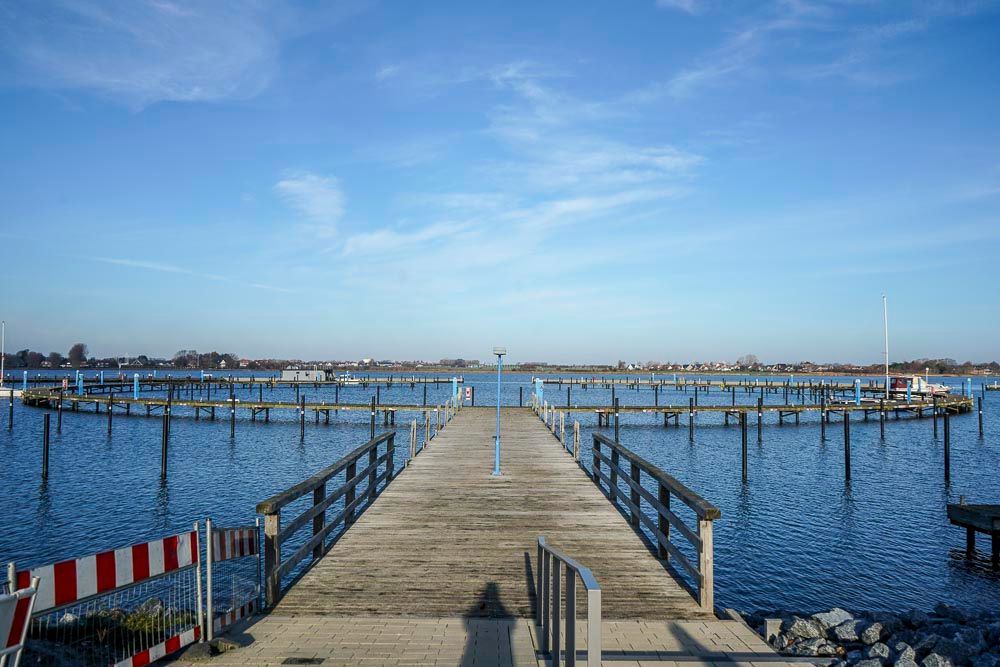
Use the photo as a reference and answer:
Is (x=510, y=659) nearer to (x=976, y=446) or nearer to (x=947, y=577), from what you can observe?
(x=947, y=577)

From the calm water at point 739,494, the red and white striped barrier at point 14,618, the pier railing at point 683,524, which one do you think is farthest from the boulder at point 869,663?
the red and white striped barrier at point 14,618

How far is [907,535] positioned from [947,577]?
3935 millimetres

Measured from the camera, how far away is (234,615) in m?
6.46

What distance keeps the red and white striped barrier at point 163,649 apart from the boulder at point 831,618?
941cm

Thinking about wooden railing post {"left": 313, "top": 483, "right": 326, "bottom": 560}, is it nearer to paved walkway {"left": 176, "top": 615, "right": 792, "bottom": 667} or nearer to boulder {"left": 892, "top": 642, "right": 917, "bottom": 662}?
paved walkway {"left": 176, "top": 615, "right": 792, "bottom": 667}

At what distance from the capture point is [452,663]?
5402 millimetres

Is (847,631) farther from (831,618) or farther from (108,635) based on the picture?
(108,635)

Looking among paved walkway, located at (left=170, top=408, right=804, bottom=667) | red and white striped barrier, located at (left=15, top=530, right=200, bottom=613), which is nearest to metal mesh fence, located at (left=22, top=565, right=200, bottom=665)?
red and white striped barrier, located at (left=15, top=530, right=200, bottom=613)

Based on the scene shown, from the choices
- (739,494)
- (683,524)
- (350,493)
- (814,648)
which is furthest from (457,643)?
(739,494)

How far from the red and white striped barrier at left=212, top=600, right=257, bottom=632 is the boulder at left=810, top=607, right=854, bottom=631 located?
8758 millimetres

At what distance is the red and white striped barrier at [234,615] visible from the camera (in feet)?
20.2

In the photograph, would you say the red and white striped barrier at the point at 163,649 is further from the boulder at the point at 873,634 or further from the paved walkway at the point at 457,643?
the boulder at the point at 873,634

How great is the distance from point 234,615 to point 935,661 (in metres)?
8.83

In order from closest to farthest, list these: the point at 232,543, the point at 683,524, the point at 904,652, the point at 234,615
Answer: the point at 234,615, the point at 232,543, the point at 683,524, the point at 904,652
